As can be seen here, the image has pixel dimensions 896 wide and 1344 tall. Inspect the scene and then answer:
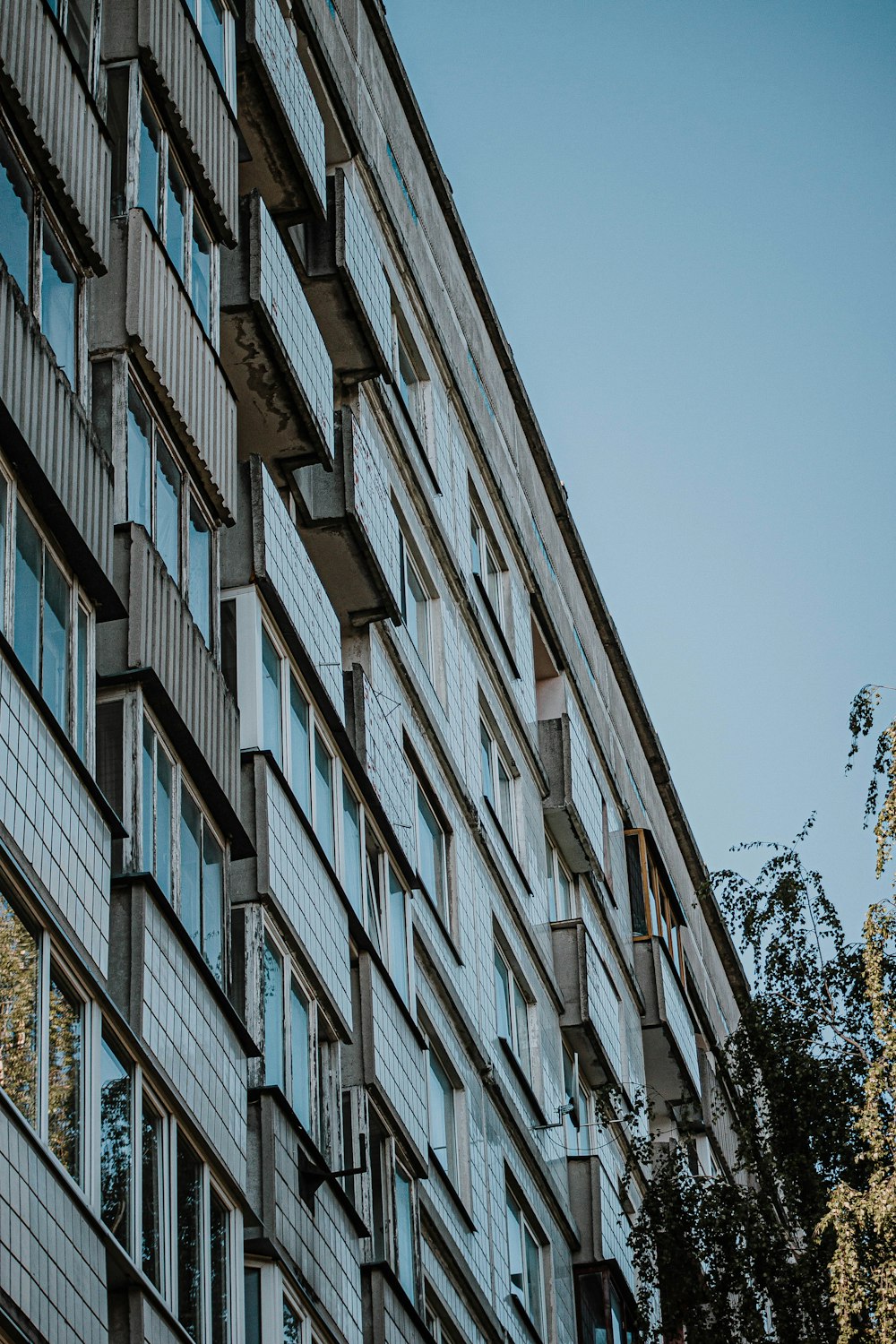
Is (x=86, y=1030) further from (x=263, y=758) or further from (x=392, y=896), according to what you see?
(x=392, y=896)

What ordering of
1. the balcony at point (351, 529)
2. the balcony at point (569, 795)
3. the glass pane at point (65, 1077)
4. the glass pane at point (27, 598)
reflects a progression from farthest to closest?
the balcony at point (569, 795) → the balcony at point (351, 529) → the glass pane at point (27, 598) → the glass pane at point (65, 1077)

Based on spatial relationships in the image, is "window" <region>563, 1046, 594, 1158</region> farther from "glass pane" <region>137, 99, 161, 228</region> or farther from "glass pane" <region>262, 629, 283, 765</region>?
"glass pane" <region>137, 99, 161, 228</region>

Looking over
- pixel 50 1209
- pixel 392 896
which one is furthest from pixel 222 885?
pixel 392 896

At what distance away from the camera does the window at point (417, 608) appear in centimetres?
2450

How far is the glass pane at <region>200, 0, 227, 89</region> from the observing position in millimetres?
17906

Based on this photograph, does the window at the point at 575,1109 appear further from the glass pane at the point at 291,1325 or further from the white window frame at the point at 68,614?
the white window frame at the point at 68,614

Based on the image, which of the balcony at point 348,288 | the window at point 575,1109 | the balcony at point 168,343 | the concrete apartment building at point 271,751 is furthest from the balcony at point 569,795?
the balcony at point 168,343

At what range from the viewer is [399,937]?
20.0 meters

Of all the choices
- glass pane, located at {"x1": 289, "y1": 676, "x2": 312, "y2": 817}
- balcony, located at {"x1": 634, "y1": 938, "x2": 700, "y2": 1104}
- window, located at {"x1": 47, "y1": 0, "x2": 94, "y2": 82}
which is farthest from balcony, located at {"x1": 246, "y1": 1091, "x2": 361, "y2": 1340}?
balcony, located at {"x1": 634, "y1": 938, "x2": 700, "y2": 1104}

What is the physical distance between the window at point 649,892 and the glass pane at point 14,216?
22.5 metres

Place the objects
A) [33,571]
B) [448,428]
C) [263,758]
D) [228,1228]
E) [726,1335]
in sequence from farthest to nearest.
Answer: [448,428], [726,1335], [263,758], [228,1228], [33,571]

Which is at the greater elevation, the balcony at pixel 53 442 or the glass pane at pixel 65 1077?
the balcony at pixel 53 442

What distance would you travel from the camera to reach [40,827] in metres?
11.5

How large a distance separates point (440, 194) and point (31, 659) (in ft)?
60.7
